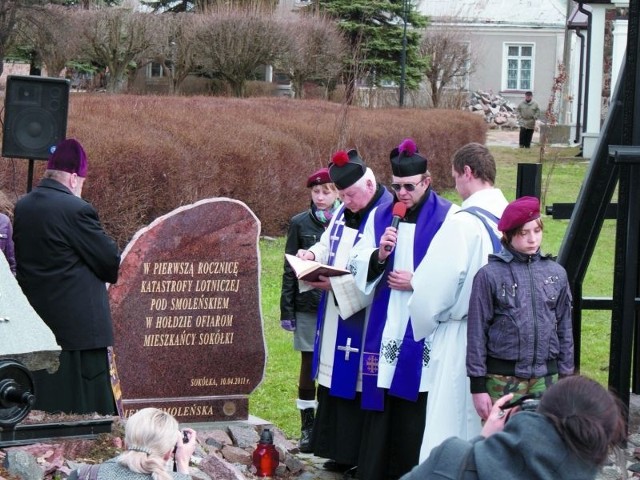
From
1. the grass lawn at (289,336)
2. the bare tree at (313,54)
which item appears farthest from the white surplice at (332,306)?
the bare tree at (313,54)

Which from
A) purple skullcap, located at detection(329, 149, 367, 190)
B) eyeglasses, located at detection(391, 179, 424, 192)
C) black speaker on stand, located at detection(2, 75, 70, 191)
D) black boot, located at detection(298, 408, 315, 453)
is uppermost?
black speaker on stand, located at detection(2, 75, 70, 191)

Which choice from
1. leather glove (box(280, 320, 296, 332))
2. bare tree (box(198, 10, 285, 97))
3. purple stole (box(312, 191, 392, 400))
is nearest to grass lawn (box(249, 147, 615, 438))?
leather glove (box(280, 320, 296, 332))

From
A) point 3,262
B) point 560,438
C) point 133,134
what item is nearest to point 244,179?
point 133,134

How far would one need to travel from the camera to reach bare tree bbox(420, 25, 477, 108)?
138 ft

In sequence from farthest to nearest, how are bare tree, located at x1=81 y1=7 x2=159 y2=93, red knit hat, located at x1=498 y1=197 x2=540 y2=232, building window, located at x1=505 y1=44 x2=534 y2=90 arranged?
building window, located at x1=505 y1=44 x2=534 y2=90, bare tree, located at x1=81 y1=7 x2=159 y2=93, red knit hat, located at x1=498 y1=197 x2=540 y2=232

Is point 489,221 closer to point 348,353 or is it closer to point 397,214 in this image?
point 397,214

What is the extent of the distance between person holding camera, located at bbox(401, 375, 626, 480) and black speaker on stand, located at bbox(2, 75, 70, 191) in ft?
20.0

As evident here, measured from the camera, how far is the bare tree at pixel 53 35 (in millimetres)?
33281

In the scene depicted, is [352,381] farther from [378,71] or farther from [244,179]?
[378,71]

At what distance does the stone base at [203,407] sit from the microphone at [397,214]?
209cm

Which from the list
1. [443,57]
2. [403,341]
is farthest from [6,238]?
[443,57]

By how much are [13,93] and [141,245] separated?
64.5 inches

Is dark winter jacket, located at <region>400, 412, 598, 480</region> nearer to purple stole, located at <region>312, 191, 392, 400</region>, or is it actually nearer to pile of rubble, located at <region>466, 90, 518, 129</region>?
purple stole, located at <region>312, 191, 392, 400</region>

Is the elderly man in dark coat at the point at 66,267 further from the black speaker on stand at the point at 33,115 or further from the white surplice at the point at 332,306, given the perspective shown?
the black speaker on stand at the point at 33,115
